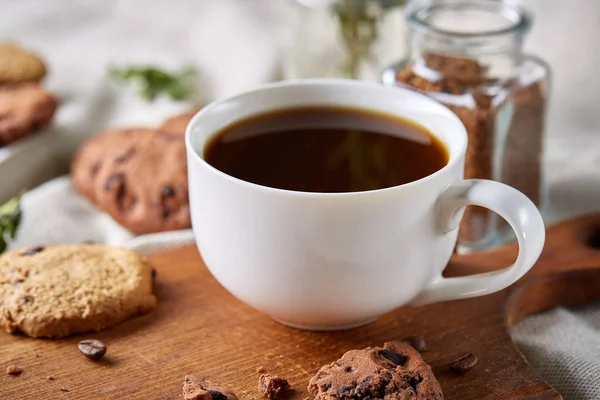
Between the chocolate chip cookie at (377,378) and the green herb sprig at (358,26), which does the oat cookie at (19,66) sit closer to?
the green herb sprig at (358,26)

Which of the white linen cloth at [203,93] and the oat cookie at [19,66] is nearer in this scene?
the white linen cloth at [203,93]

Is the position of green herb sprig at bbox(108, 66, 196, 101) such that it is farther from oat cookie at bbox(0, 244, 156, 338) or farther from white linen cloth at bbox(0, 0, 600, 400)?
oat cookie at bbox(0, 244, 156, 338)

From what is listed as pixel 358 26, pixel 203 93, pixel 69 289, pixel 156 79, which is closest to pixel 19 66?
pixel 156 79

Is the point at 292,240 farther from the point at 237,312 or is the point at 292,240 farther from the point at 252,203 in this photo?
the point at 237,312

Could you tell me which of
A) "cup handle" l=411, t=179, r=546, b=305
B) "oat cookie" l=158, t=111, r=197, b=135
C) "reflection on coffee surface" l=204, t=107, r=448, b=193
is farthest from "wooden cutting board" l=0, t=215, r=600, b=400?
"oat cookie" l=158, t=111, r=197, b=135

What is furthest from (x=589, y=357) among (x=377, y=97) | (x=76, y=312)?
(x=76, y=312)

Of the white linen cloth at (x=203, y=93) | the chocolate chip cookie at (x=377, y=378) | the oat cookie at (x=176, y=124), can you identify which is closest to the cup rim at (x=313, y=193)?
the chocolate chip cookie at (x=377, y=378)

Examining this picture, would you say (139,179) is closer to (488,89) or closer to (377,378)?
(488,89)
